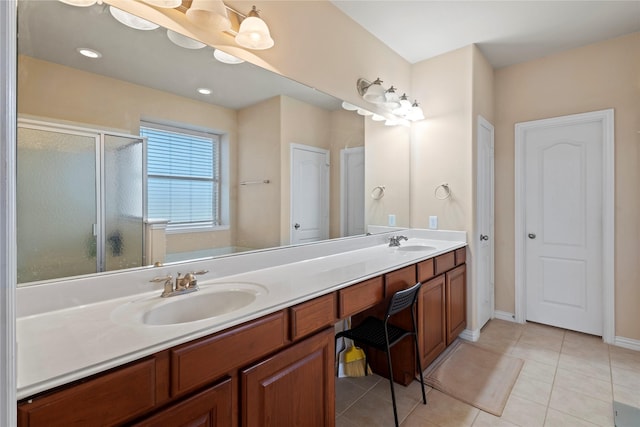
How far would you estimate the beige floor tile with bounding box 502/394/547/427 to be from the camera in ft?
5.55

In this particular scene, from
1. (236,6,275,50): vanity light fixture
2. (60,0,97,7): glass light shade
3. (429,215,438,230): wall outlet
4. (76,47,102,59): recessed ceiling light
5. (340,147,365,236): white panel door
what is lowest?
(429,215,438,230): wall outlet

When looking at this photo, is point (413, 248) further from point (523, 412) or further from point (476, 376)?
point (523, 412)

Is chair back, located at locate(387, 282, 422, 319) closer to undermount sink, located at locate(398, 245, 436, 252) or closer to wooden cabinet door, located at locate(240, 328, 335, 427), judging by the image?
→ wooden cabinet door, located at locate(240, 328, 335, 427)

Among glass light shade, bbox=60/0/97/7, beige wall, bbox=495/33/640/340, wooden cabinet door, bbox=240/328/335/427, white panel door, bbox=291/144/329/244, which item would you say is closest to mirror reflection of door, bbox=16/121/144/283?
glass light shade, bbox=60/0/97/7

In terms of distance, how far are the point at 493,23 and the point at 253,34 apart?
6.76ft

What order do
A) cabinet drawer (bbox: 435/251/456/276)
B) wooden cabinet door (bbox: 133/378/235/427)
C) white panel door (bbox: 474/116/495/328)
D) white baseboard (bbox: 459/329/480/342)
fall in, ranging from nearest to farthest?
1. wooden cabinet door (bbox: 133/378/235/427)
2. cabinet drawer (bbox: 435/251/456/276)
3. white baseboard (bbox: 459/329/480/342)
4. white panel door (bbox: 474/116/495/328)

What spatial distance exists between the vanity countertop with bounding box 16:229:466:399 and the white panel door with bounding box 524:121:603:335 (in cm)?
212

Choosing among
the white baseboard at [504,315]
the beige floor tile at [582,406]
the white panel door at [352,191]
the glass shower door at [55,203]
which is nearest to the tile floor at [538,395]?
the beige floor tile at [582,406]

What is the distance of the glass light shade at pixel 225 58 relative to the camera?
150 cm

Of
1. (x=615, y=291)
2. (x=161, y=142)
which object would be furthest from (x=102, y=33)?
(x=615, y=291)

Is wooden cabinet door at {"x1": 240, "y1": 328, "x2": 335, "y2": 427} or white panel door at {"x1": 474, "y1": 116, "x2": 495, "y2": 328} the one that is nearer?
wooden cabinet door at {"x1": 240, "y1": 328, "x2": 335, "y2": 427}

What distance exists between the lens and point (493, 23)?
95.3 inches

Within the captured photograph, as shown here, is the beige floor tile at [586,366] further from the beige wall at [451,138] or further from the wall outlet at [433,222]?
the wall outlet at [433,222]

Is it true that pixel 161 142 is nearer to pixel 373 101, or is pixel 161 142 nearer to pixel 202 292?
pixel 202 292
